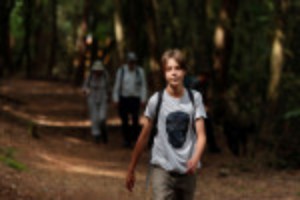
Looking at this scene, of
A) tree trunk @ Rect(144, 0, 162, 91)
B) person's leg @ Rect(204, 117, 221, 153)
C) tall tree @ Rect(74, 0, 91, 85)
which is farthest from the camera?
tall tree @ Rect(74, 0, 91, 85)

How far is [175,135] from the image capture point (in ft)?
16.9

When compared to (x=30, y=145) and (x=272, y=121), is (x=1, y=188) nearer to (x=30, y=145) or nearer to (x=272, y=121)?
(x=30, y=145)

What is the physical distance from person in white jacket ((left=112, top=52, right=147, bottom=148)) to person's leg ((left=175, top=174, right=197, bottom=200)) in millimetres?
8602

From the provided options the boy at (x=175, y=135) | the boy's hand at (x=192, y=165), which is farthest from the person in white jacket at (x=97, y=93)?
the boy's hand at (x=192, y=165)

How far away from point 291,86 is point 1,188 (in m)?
7.70

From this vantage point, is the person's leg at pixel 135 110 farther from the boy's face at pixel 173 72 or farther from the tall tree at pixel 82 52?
the tall tree at pixel 82 52

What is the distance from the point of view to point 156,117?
5234mm

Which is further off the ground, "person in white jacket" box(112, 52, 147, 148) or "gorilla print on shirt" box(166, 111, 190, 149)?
"gorilla print on shirt" box(166, 111, 190, 149)

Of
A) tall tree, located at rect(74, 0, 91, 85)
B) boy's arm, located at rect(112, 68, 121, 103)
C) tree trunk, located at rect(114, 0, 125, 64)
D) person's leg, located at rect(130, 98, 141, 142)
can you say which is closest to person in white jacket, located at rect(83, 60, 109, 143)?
boy's arm, located at rect(112, 68, 121, 103)

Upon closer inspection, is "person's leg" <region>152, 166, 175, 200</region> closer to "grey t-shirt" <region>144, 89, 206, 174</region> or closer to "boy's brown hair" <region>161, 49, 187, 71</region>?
Answer: "grey t-shirt" <region>144, 89, 206, 174</region>

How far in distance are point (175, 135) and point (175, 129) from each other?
0.17 feet

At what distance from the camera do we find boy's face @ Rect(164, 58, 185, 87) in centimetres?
510

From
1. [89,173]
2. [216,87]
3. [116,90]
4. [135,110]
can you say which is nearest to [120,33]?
[216,87]

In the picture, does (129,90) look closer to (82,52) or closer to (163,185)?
(163,185)
